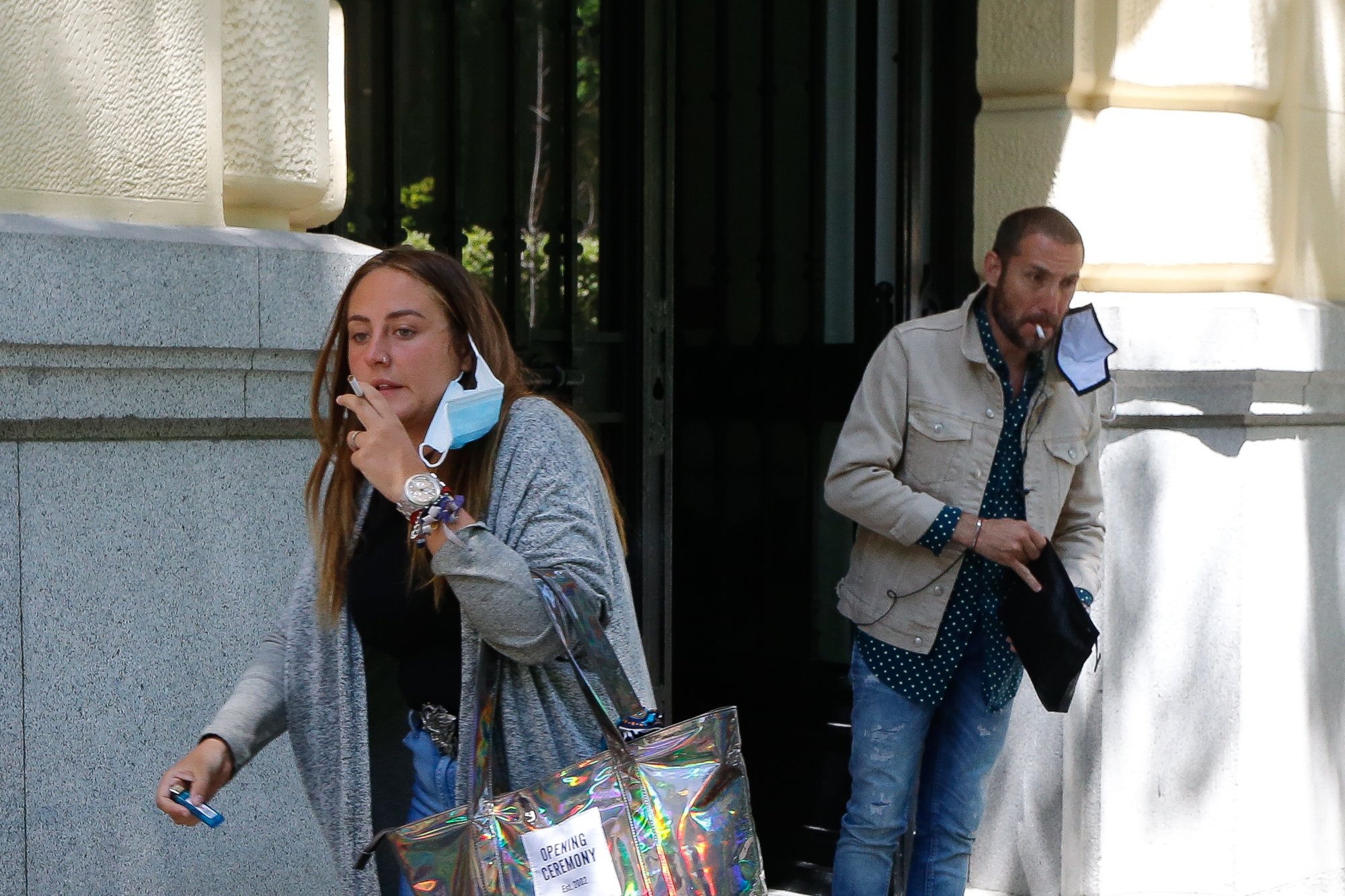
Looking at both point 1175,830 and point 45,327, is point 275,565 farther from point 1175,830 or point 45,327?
point 1175,830

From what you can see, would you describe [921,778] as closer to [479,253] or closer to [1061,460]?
[1061,460]

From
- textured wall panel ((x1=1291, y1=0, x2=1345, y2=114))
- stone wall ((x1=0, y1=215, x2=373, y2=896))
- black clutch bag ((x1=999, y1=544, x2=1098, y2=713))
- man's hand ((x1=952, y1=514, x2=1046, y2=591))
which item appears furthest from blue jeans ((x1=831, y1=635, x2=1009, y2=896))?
textured wall panel ((x1=1291, y1=0, x2=1345, y2=114))

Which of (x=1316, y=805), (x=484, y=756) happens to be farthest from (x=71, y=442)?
(x=1316, y=805)

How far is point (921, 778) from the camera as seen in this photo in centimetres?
434

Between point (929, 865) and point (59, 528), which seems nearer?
point (59, 528)

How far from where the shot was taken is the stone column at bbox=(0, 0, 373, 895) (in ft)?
11.4

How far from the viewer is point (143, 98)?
3660 millimetres

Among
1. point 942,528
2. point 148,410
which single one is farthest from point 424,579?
point 942,528

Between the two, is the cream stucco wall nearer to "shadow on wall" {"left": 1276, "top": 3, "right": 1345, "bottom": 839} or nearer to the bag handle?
the bag handle

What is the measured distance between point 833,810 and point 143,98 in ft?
10.6

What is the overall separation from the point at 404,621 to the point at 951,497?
75.0 inches

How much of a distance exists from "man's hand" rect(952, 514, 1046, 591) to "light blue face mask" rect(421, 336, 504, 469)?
5.60 ft

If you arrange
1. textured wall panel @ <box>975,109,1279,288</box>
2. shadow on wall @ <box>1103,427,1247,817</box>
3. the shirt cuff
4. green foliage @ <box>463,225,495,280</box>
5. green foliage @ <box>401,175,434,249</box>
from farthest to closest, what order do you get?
textured wall panel @ <box>975,109,1279,288</box>, shadow on wall @ <box>1103,427,1247,817</box>, green foliage @ <box>463,225,495,280</box>, green foliage @ <box>401,175,434,249</box>, the shirt cuff

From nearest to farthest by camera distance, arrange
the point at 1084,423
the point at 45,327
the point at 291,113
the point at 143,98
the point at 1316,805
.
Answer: the point at 45,327, the point at 143,98, the point at 291,113, the point at 1084,423, the point at 1316,805
